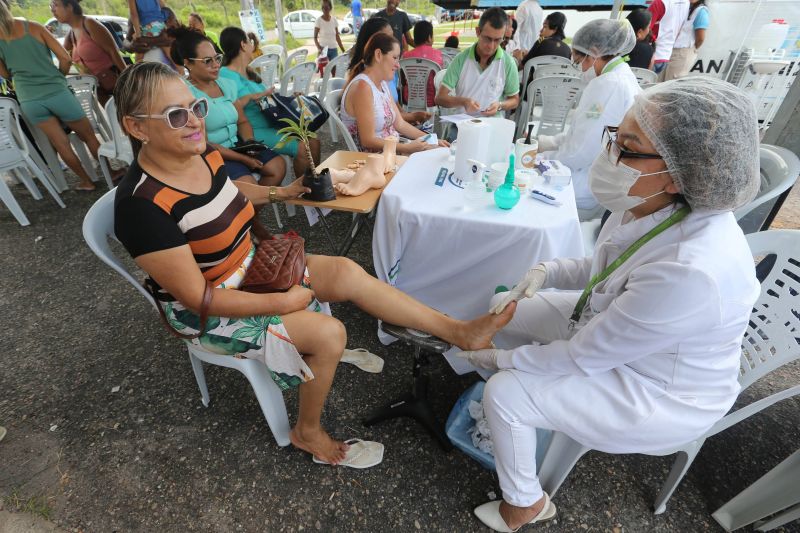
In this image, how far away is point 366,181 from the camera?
183cm

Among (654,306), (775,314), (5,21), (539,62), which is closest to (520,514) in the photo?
(654,306)

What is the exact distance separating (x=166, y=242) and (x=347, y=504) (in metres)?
1.22

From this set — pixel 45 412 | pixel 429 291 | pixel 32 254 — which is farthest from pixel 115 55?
pixel 429 291

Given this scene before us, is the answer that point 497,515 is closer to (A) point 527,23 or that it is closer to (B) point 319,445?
(B) point 319,445

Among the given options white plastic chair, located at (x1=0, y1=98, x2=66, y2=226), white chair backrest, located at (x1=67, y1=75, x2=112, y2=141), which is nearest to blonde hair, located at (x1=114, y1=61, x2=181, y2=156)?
white plastic chair, located at (x1=0, y1=98, x2=66, y2=226)

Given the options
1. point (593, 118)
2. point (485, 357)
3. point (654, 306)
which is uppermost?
point (593, 118)

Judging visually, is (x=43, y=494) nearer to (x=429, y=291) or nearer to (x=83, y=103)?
(x=429, y=291)

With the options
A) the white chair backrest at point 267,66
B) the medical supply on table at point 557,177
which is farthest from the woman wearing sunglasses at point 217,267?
the white chair backrest at point 267,66

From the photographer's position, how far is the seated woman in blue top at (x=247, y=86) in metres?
2.90

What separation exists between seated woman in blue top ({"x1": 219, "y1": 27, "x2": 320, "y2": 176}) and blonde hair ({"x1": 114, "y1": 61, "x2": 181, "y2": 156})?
179 cm

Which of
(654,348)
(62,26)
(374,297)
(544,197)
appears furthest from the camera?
(62,26)

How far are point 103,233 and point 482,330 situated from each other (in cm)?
155

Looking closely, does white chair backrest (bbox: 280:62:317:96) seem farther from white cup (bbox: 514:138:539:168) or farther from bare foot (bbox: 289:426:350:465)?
bare foot (bbox: 289:426:350:465)

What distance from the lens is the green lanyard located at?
102cm
